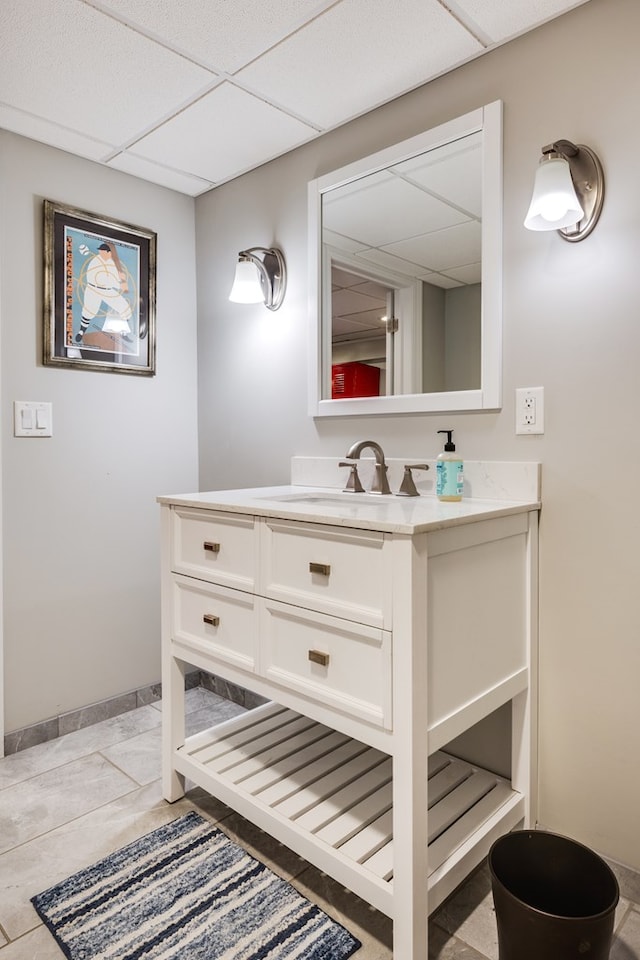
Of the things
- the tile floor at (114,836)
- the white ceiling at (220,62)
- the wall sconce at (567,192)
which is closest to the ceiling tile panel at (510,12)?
the white ceiling at (220,62)

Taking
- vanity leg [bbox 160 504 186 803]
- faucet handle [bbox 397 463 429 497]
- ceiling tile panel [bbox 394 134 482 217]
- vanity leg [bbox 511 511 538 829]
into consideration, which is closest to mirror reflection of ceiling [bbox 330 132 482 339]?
ceiling tile panel [bbox 394 134 482 217]

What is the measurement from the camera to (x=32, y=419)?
2113 mm

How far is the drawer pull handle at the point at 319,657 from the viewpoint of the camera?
1329 millimetres

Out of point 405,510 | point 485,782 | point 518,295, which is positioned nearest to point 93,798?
point 485,782

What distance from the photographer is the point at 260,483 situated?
7.72ft

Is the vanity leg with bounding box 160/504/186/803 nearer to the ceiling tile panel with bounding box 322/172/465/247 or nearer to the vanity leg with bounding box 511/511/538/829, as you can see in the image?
the vanity leg with bounding box 511/511/538/829

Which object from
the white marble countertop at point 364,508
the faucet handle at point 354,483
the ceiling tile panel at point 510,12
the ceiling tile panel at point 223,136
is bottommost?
the white marble countertop at point 364,508

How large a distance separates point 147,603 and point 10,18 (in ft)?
6.37

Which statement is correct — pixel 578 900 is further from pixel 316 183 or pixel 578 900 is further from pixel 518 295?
pixel 316 183

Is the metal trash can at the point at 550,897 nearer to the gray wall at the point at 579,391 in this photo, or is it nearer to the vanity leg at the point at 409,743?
the vanity leg at the point at 409,743

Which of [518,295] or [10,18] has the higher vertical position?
[10,18]

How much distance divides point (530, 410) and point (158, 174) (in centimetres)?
174

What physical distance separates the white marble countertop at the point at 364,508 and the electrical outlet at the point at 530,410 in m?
0.20

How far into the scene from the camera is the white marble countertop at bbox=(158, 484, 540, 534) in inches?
47.8
